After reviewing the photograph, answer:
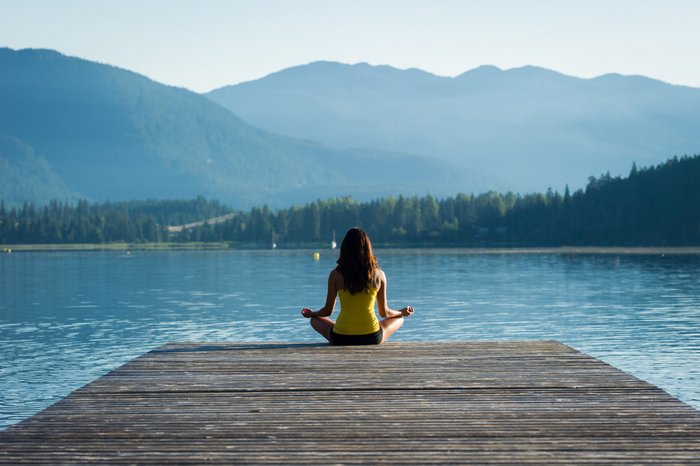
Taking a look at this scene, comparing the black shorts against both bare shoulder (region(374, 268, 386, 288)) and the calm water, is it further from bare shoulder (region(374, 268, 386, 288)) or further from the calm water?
the calm water

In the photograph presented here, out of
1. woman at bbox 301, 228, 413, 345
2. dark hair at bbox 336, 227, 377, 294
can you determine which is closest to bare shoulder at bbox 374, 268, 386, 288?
woman at bbox 301, 228, 413, 345

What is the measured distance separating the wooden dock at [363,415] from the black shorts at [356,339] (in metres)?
1.61

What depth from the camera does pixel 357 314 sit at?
18.1m

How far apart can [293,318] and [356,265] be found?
128 ft

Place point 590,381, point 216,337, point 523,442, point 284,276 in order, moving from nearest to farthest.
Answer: point 523,442 → point 590,381 → point 216,337 → point 284,276

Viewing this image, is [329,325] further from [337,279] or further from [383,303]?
[337,279]

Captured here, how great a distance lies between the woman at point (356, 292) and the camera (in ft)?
57.0

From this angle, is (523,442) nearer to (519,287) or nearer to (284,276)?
(519,287)

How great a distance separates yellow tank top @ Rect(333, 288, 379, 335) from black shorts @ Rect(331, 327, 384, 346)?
0.07 meters

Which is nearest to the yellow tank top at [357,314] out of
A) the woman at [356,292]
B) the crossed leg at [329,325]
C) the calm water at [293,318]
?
the woman at [356,292]

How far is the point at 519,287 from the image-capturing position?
8569 centimetres

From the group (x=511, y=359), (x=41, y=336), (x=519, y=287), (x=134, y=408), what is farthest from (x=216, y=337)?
(x=519, y=287)

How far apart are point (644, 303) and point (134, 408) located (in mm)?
58978

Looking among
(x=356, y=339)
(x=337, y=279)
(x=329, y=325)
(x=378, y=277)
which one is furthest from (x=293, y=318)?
(x=337, y=279)
